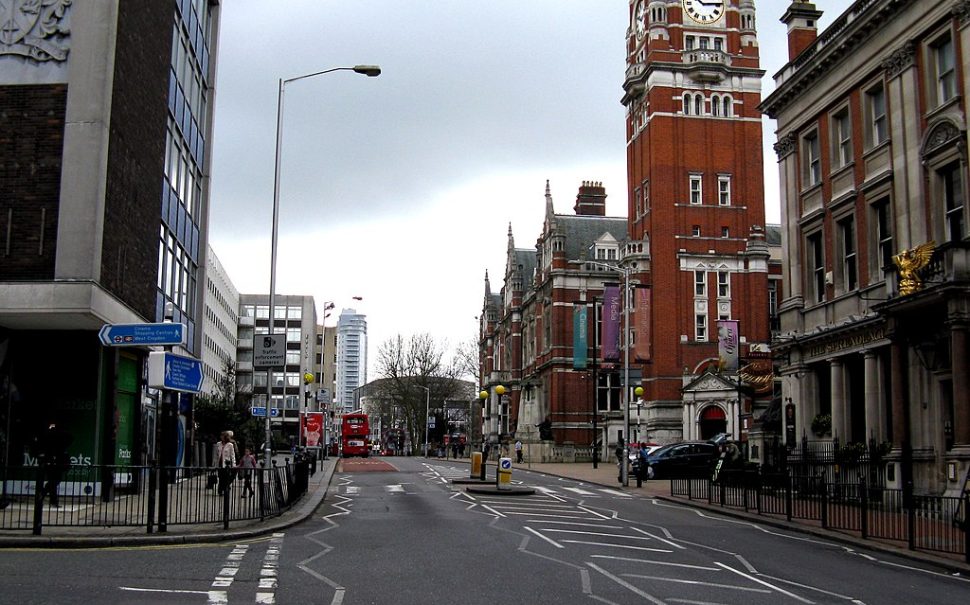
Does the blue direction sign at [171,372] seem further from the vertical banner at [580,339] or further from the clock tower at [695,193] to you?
the vertical banner at [580,339]

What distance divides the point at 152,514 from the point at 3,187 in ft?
30.0

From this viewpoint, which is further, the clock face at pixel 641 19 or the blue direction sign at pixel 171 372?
the clock face at pixel 641 19

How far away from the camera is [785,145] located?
34.5 m

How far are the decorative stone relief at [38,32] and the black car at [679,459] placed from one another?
90.6 feet

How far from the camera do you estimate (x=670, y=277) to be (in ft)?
217

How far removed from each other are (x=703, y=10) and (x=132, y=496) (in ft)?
197

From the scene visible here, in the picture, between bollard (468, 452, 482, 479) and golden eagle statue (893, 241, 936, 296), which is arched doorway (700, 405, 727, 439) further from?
golden eagle statue (893, 241, 936, 296)

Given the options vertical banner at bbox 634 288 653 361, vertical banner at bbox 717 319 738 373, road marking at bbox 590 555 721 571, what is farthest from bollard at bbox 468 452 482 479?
vertical banner at bbox 634 288 653 361

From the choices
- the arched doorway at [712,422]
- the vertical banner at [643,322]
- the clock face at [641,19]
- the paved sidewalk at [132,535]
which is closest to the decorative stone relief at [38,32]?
the paved sidewalk at [132,535]

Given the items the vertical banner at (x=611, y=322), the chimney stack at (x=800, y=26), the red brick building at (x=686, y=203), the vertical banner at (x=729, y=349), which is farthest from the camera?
the red brick building at (x=686, y=203)

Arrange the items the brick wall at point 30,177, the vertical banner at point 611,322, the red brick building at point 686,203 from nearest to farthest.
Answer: the brick wall at point 30,177 → the vertical banner at point 611,322 → the red brick building at point 686,203

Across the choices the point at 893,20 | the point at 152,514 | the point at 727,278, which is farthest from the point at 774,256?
the point at 152,514

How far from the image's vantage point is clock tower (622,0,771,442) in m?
65.6

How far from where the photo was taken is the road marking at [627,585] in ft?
35.4
